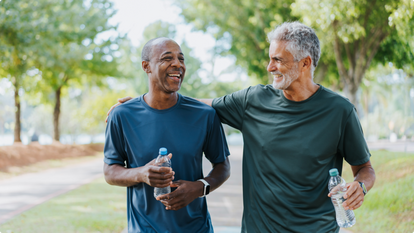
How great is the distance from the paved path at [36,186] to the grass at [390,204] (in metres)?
7.74

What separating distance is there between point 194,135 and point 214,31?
20015 mm

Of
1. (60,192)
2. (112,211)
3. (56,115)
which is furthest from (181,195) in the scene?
(56,115)

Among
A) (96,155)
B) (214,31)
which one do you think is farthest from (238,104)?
(96,155)

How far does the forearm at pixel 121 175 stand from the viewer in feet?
8.40

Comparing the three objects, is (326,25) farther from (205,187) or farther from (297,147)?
(205,187)

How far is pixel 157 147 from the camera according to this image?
2746 millimetres

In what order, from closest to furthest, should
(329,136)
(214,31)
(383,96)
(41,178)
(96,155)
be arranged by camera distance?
(329,136), (41,178), (214,31), (96,155), (383,96)

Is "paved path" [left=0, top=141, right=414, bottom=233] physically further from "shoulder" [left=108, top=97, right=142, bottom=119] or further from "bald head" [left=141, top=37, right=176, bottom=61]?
"bald head" [left=141, top=37, right=176, bottom=61]

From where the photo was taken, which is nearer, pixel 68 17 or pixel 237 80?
pixel 68 17

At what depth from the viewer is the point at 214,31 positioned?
22.1 meters

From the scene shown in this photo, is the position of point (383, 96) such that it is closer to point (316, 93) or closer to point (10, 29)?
point (10, 29)

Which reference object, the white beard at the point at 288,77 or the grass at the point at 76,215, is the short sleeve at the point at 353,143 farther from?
the grass at the point at 76,215

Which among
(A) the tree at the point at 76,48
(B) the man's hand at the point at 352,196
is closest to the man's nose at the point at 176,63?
(B) the man's hand at the point at 352,196

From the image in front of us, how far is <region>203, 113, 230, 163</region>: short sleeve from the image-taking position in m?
2.97
